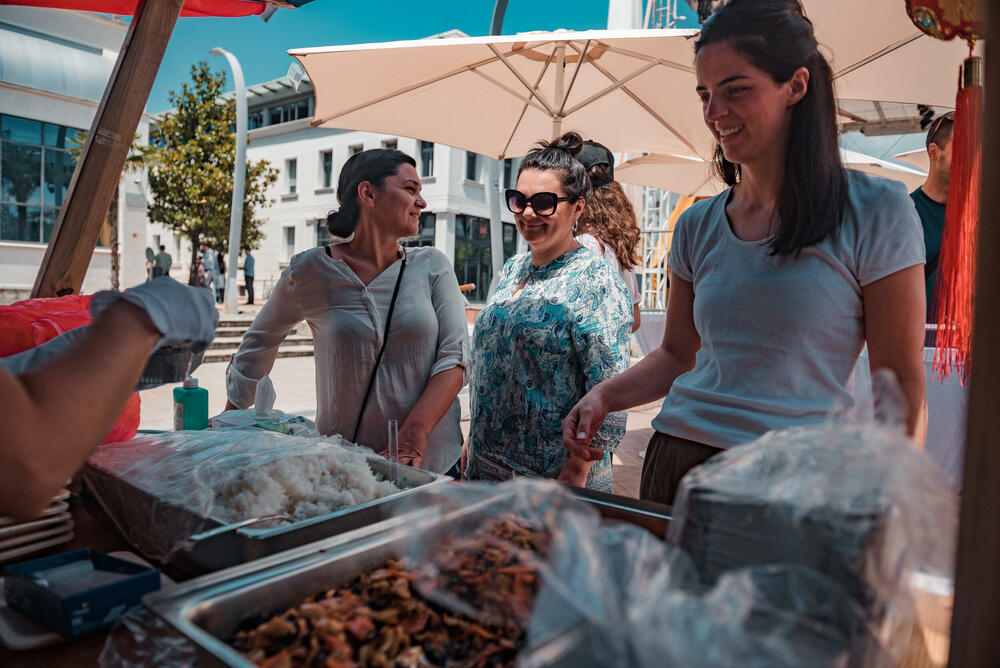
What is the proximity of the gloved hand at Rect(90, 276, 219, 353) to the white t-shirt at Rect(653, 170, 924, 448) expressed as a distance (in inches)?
40.7

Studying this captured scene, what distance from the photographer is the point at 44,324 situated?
1.45m

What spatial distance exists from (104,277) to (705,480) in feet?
59.1

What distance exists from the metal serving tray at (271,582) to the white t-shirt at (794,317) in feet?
2.48

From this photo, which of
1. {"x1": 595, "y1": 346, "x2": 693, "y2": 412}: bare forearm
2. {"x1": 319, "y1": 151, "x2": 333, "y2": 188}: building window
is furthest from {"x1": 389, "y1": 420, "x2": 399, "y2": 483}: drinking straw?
{"x1": 319, "y1": 151, "x2": 333, "y2": 188}: building window

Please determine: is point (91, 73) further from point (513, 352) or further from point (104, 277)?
point (513, 352)

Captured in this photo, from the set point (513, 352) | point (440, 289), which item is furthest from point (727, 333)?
point (440, 289)

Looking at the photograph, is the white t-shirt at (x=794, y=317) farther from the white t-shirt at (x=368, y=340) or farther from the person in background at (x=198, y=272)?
the person in background at (x=198, y=272)

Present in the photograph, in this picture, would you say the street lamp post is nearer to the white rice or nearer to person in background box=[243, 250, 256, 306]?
person in background box=[243, 250, 256, 306]

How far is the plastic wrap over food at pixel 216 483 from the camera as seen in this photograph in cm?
123

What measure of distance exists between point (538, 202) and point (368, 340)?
0.77 m

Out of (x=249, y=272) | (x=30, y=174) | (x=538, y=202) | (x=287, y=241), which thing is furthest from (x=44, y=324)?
(x=287, y=241)

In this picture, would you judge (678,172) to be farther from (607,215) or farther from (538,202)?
(538,202)

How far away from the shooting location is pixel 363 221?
2.39 metres

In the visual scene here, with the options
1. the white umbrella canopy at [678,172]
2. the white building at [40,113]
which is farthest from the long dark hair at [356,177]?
the white building at [40,113]
